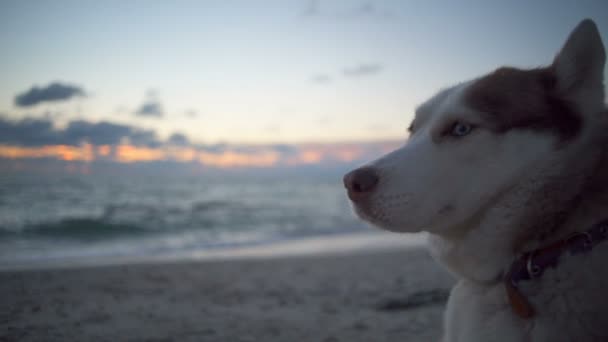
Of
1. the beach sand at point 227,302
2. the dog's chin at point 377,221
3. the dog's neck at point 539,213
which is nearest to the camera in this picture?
the dog's neck at point 539,213

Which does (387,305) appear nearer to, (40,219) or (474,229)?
(474,229)

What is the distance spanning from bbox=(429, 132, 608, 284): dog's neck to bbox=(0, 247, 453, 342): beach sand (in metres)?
2.31

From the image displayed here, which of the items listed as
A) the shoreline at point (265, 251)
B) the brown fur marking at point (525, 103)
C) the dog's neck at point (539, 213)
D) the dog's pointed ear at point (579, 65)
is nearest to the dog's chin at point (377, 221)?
the dog's neck at point (539, 213)

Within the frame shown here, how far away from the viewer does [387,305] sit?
5.42 m

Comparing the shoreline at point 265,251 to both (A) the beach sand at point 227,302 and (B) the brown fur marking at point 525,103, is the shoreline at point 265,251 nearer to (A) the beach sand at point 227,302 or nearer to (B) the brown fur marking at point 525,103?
(A) the beach sand at point 227,302

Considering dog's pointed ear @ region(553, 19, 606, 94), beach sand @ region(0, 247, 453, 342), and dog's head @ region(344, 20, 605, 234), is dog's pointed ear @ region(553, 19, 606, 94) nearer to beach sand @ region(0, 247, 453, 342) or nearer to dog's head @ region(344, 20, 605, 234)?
dog's head @ region(344, 20, 605, 234)

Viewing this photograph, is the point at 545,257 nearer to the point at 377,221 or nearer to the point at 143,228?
the point at 377,221

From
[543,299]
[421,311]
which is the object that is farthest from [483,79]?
[421,311]

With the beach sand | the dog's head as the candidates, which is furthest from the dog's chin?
the beach sand

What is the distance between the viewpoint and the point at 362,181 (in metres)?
Answer: 2.21

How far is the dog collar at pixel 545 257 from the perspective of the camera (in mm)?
1891

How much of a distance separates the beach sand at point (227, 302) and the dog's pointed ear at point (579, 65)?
285 cm

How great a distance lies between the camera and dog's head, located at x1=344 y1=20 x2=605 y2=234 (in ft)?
6.77

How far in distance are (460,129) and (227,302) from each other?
4491 mm
